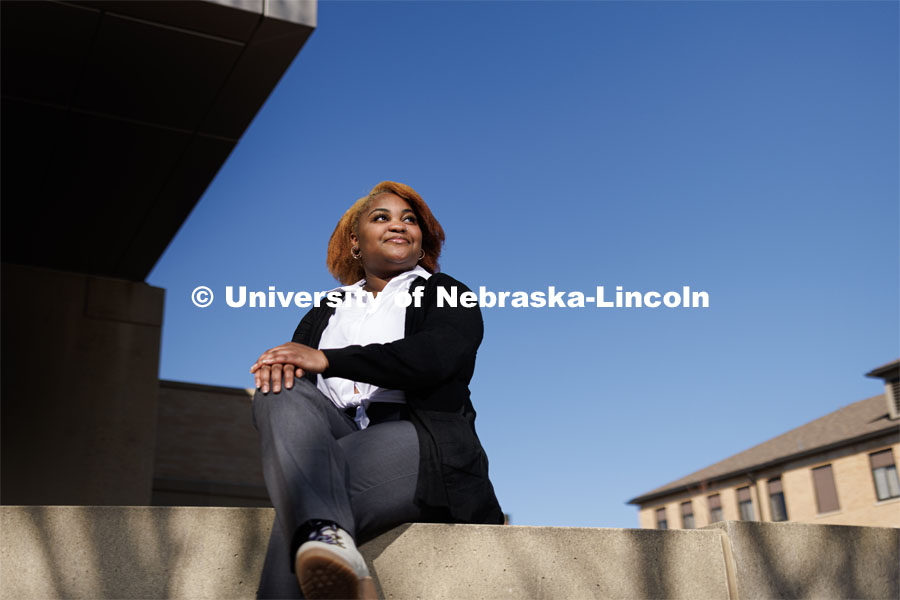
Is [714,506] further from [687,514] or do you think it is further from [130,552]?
[130,552]

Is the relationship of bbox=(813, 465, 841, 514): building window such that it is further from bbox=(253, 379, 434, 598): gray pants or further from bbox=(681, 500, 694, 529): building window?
bbox=(253, 379, 434, 598): gray pants

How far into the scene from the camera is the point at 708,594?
10.6 feet

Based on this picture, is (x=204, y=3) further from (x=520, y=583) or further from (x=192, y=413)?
(x=192, y=413)

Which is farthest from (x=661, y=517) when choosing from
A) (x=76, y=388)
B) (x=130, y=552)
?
(x=130, y=552)

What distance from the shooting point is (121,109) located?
25.5 feet

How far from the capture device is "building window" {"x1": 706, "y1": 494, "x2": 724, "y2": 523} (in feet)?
145

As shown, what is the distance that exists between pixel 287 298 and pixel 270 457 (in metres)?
2.36

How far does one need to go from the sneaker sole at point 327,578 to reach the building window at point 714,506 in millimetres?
44121

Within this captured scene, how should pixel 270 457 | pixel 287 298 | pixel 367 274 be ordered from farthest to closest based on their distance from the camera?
pixel 287 298 < pixel 367 274 < pixel 270 457

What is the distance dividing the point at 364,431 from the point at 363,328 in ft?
1.65

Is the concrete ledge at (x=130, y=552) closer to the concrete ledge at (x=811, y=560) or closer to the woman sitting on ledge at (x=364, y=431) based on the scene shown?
the woman sitting on ledge at (x=364, y=431)

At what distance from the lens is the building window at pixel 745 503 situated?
138 feet

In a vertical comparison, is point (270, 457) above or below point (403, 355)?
below

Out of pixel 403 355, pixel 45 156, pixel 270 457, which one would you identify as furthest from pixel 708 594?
pixel 45 156
